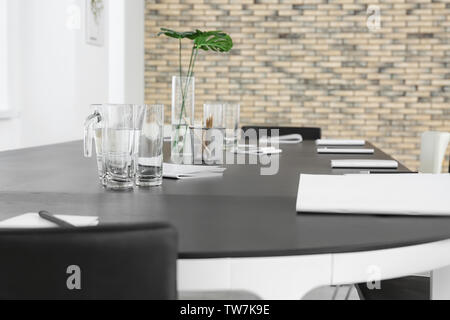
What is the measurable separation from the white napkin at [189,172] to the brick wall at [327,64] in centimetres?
542

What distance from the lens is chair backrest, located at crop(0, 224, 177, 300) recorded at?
0.68m

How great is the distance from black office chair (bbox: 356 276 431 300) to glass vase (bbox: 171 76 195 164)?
738mm

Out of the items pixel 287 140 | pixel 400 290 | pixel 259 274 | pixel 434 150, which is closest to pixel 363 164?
pixel 400 290

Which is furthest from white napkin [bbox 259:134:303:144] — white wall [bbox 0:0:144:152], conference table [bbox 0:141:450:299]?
white wall [bbox 0:0:144:152]

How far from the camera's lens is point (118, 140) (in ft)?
Result: 4.60

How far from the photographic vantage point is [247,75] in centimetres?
726

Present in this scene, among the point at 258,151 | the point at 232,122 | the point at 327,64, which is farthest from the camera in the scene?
the point at 327,64

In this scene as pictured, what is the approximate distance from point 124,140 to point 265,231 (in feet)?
1.66

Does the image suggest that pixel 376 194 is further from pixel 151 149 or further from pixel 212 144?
pixel 212 144

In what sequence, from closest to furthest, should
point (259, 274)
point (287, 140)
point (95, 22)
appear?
point (259, 274) → point (287, 140) → point (95, 22)

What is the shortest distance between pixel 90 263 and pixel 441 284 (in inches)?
32.0

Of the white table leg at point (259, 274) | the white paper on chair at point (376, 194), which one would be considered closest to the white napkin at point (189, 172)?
the white paper on chair at point (376, 194)
